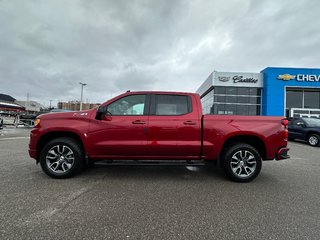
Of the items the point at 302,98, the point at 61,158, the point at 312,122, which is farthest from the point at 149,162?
the point at 302,98

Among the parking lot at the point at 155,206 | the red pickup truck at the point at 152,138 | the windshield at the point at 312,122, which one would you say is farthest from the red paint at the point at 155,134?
the windshield at the point at 312,122

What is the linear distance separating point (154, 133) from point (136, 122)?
0.44m

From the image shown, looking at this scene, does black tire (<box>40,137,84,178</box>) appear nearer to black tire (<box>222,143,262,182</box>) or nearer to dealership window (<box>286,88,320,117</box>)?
black tire (<box>222,143,262,182</box>)

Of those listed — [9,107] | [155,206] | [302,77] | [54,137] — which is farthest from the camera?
[9,107]

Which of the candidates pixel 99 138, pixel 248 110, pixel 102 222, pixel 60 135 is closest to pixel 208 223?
pixel 102 222

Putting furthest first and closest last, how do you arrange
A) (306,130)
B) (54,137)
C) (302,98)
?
(302,98) < (306,130) < (54,137)

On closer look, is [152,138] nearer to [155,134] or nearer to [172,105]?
[155,134]

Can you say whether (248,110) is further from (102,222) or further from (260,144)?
(102,222)

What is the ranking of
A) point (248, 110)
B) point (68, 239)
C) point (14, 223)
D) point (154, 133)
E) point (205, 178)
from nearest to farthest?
point (68, 239), point (14, 223), point (154, 133), point (205, 178), point (248, 110)

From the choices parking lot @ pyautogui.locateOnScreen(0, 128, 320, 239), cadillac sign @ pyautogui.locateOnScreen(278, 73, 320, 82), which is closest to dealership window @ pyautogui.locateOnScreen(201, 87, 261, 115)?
cadillac sign @ pyautogui.locateOnScreen(278, 73, 320, 82)

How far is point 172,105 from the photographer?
475 centimetres

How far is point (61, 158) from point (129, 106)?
5.85 feet

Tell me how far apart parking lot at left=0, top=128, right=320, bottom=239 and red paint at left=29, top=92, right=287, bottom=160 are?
599 millimetres

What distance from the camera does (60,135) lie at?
469 centimetres
